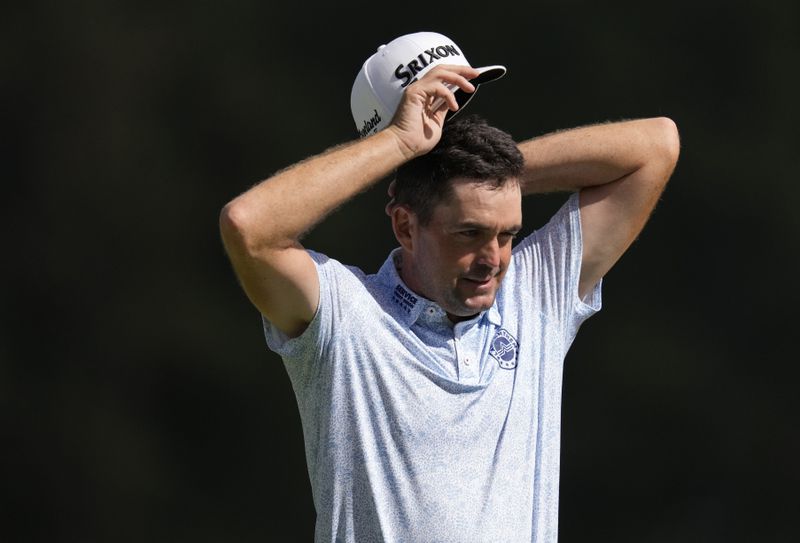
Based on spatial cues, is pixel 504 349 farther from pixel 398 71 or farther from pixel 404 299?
pixel 398 71

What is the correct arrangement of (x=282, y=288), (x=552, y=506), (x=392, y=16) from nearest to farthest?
(x=282, y=288) < (x=552, y=506) < (x=392, y=16)

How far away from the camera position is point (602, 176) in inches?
106

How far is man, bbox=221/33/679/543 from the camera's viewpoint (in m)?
2.38

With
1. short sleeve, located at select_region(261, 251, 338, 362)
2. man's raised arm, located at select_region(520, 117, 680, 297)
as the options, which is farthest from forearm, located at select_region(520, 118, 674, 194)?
short sleeve, located at select_region(261, 251, 338, 362)

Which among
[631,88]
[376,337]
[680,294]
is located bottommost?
[376,337]

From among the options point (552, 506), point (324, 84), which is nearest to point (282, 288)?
point (552, 506)

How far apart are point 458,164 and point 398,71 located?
199 millimetres

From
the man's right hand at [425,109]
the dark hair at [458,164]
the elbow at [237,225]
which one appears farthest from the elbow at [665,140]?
the elbow at [237,225]

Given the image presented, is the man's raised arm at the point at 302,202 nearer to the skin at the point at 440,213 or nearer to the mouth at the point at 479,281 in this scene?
the skin at the point at 440,213

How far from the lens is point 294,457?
162 inches

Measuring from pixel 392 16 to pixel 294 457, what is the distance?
1.24 m

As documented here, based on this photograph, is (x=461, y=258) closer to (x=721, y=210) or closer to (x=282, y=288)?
(x=282, y=288)

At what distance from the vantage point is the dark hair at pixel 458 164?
8.11 feet

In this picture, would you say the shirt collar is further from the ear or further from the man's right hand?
the man's right hand
